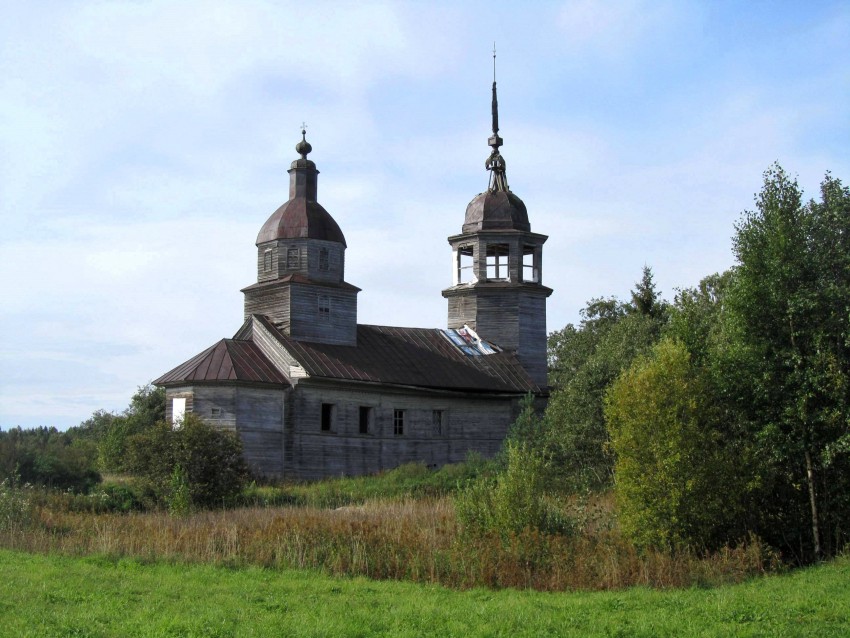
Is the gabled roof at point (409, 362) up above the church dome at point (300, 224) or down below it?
below

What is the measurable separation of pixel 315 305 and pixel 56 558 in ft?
74.3

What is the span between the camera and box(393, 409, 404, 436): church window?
3844cm

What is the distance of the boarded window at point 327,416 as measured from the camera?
36.7 meters

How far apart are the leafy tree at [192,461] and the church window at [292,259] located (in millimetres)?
12471

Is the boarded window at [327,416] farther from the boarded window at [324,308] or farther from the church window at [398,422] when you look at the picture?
A: the boarded window at [324,308]

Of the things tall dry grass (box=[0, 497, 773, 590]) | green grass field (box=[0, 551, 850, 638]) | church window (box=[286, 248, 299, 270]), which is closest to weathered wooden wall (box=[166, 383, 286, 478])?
church window (box=[286, 248, 299, 270])

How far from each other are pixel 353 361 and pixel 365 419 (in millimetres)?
2136

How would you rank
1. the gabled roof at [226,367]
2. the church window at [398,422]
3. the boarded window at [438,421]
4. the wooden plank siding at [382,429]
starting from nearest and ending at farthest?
the gabled roof at [226,367]
the wooden plank siding at [382,429]
the church window at [398,422]
the boarded window at [438,421]

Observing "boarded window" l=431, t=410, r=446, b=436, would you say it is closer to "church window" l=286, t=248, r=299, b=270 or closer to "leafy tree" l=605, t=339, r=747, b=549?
"church window" l=286, t=248, r=299, b=270

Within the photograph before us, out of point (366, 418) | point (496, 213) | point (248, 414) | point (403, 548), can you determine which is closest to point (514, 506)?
point (403, 548)

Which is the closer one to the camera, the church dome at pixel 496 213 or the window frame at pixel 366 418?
the window frame at pixel 366 418

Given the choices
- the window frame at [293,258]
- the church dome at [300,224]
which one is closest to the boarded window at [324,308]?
the window frame at [293,258]

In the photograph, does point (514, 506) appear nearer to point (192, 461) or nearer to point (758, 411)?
point (758, 411)

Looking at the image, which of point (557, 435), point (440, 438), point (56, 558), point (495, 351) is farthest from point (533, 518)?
point (495, 351)
